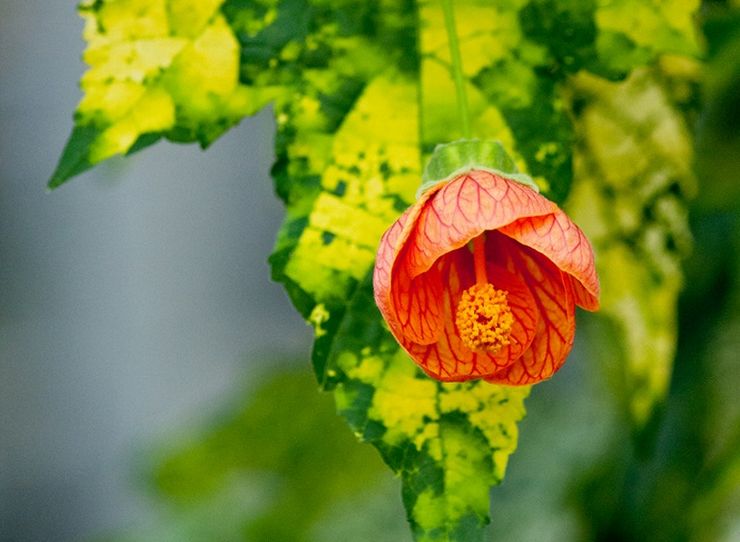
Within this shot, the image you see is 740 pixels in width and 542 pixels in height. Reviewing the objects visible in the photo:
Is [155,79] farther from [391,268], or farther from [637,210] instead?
[637,210]

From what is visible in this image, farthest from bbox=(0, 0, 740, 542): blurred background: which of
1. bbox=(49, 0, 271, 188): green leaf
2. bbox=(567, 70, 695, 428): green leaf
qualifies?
bbox=(49, 0, 271, 188): green leaf

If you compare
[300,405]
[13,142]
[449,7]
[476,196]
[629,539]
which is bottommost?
[629,539]

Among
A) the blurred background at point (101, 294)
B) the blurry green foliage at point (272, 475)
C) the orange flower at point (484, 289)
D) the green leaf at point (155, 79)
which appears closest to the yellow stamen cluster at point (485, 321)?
the orange flower at point (484, 289)

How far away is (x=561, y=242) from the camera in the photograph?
0.47 metres

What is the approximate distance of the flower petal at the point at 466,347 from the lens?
1.59 ft

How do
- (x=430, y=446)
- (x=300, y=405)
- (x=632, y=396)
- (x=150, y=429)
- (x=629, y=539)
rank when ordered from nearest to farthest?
(x=430, y=446) → (x=632, y=396) → (x=629, y=539) → (x=300, y=405) → (x=150, y=429)

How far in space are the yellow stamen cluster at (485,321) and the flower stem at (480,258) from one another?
2 cm

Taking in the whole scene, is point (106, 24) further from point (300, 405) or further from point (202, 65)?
point (300, 405)

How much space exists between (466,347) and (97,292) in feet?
6.62

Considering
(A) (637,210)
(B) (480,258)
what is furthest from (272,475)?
(B) (480,258)

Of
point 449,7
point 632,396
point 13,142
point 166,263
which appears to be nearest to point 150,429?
point 166,263

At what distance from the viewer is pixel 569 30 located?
1.89ft

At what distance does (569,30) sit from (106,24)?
25 cm

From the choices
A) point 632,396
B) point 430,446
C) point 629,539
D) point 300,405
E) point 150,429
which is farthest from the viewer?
point 150,429
